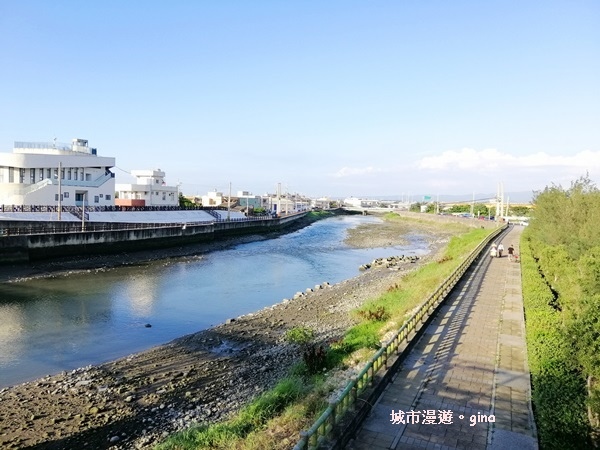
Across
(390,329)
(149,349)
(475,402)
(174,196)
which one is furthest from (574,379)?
(174,196)

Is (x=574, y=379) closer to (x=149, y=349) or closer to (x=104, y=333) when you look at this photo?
(x=149, y=349)

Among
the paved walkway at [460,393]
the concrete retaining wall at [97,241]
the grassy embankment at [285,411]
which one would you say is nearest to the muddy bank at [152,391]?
the grassy embankment at [285,411]

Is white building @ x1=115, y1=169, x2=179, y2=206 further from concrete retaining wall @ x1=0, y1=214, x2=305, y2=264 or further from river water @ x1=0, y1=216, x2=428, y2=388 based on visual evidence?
river water @ x1=0, y1=216, x2=428, y2=388

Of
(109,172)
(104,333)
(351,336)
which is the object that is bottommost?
(104,333)

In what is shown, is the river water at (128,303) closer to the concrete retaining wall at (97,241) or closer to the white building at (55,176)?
the concrete retaining wall at (97,241)

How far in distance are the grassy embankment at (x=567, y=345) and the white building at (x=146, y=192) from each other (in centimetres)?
6332

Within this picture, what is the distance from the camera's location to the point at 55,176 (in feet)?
157

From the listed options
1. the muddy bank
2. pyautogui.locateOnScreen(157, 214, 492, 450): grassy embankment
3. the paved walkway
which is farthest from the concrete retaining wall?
the paved walkway

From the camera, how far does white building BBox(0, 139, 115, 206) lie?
44406mm

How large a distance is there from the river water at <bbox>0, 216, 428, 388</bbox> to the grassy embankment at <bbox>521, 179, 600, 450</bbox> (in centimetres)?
1230

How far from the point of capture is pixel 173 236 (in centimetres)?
4450

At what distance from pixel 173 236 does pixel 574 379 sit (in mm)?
40816

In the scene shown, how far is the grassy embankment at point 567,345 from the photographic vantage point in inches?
259

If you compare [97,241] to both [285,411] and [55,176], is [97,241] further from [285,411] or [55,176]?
[285,411]
